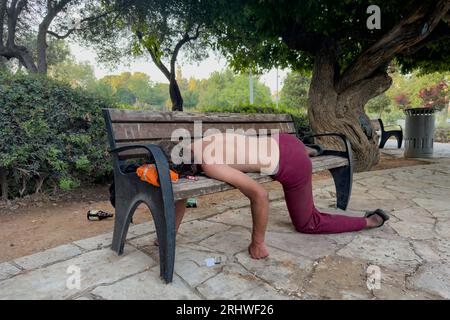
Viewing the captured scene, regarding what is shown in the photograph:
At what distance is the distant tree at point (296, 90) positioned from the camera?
22109 millimetres

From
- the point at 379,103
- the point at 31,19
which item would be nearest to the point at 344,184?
Answer: the point at 31,19

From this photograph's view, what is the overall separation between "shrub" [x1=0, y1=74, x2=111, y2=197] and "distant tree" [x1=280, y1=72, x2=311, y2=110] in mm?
19859

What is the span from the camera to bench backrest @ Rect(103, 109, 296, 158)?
2.15m

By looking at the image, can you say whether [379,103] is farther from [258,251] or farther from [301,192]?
[258,251]

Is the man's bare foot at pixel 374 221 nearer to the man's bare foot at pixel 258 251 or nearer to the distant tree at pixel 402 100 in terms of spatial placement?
the man's bare foot at pixel 258 251

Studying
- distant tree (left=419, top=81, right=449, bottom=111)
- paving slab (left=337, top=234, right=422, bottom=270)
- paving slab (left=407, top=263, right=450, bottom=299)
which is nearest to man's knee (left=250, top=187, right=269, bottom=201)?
paving slab (left=337, top=234, right=422, bottom=270)

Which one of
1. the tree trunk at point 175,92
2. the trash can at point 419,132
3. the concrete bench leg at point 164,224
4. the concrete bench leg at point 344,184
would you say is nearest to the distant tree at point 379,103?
the trash can at point 419,132

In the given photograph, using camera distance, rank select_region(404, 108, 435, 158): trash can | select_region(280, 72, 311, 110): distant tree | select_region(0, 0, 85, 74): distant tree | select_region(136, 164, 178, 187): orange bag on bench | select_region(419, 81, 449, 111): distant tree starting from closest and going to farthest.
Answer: select_region(136, 164, 178, 187): orange bag on bench < select_region(404, 108, 435, 158): trash can < select_region(0, 0, 85, 74): distant tree < select_region(419, 81, 449, 111): distant tree < select_region(280, 72, 311, 110): distant tree

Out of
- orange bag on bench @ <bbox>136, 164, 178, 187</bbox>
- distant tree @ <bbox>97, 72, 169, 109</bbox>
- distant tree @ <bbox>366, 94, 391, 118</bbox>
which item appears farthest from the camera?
distant tree @ <bbox>97, 72, 169, 109</bbox>

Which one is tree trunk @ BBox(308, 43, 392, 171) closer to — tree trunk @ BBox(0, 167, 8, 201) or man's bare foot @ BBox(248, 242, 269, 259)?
man's bare foot @ BBox(248, 242, 269, 259)

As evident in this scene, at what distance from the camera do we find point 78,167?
11.2 feet

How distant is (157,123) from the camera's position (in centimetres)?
249

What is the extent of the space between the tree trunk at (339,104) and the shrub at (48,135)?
12.4 feet
